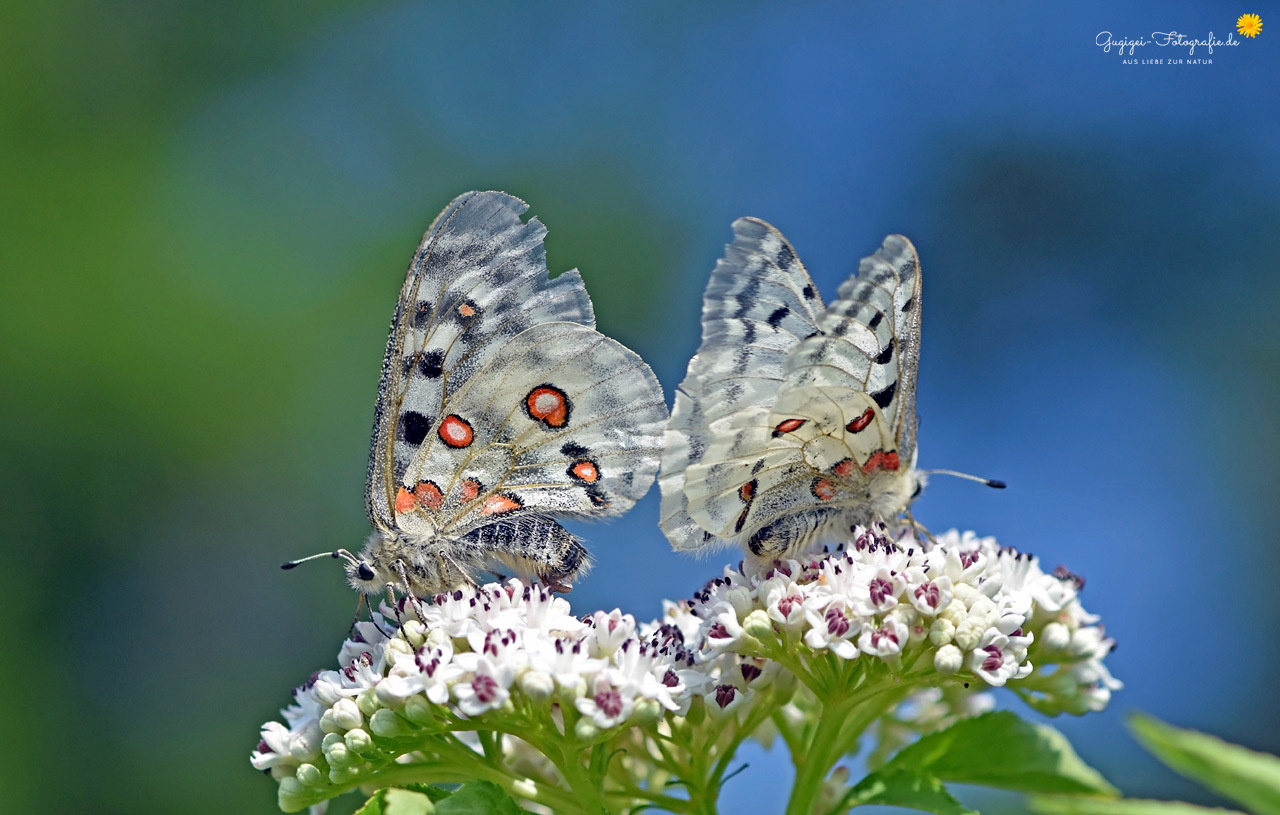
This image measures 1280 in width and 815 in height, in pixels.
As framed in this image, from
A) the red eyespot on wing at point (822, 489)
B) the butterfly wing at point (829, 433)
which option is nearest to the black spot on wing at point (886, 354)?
the butterfly wing at point (829, 433)

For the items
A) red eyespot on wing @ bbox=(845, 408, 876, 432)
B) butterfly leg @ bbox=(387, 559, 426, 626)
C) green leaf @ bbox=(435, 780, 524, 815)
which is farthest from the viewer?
red eyespot on wing @ bbox=(845, 408, 876, 432)

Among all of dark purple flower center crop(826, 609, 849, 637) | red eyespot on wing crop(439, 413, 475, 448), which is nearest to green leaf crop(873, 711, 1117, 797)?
dark purple flower center crop(826, 609, 849, 637)

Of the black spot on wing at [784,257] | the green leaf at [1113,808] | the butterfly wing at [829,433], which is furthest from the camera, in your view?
the black spot on wing at [784,257]

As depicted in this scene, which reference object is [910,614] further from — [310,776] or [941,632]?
[310,776]

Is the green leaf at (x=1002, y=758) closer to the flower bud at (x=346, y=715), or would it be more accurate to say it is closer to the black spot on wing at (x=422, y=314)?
the flower bud at (x=346, y=715)

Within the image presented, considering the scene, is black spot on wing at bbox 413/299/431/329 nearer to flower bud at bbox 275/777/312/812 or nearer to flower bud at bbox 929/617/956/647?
flower bud at bbox 275/777/312/812

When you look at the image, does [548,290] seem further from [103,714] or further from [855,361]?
[103,714]
